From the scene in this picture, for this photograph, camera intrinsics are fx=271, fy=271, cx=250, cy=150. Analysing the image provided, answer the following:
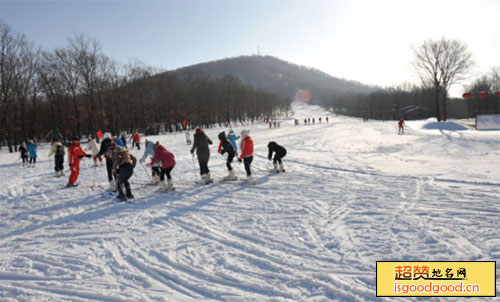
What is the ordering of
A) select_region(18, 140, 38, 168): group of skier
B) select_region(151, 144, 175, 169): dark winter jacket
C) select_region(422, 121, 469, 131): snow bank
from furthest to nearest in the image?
select_region(422, 121, 469, 131): snow bank < select_region(18, 140, 38, 168): group of skier < select_region(151, 144, 175, 169): dark winter jacket

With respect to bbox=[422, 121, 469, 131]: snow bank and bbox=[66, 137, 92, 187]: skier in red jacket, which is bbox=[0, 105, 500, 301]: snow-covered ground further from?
bbox=[422, 121, 469, 131]: snow bank

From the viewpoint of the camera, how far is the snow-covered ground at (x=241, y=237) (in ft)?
11.8

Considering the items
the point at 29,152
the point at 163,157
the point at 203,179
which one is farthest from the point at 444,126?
the point at 29,152

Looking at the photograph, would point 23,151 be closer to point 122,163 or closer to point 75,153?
point 75,153

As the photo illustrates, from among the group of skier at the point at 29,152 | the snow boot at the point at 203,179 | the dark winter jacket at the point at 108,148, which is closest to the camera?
the dark winter jacket at the point at 108,148

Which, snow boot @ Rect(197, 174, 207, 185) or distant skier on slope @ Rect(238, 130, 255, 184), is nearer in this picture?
distant skier on slope @ Rect(238, 130, 255, 184)

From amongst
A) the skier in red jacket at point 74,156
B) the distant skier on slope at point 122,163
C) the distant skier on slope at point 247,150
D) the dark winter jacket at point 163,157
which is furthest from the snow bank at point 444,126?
the skier in red jacket at point 74,156

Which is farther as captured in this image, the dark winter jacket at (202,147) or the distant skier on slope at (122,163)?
the dark winter jacket at (202,147)

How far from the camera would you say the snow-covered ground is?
11.8 feet

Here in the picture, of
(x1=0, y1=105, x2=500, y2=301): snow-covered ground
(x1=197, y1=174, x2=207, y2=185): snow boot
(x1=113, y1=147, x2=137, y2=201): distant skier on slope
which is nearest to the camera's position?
(x1=0, y1=105, x2=500, y2=301): snow-covered ground

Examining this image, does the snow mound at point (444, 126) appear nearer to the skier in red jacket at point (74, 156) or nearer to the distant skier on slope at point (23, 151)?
the skier in red jacket at point (74, 156)

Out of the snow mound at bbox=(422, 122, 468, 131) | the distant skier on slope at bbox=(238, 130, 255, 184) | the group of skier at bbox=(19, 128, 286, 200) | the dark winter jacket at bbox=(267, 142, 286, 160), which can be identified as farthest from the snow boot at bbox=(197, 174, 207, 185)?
the snow mound at bbox=(422, 122, 468, 131)

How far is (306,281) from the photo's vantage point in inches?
142

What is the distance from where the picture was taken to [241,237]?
4988 millimetres
